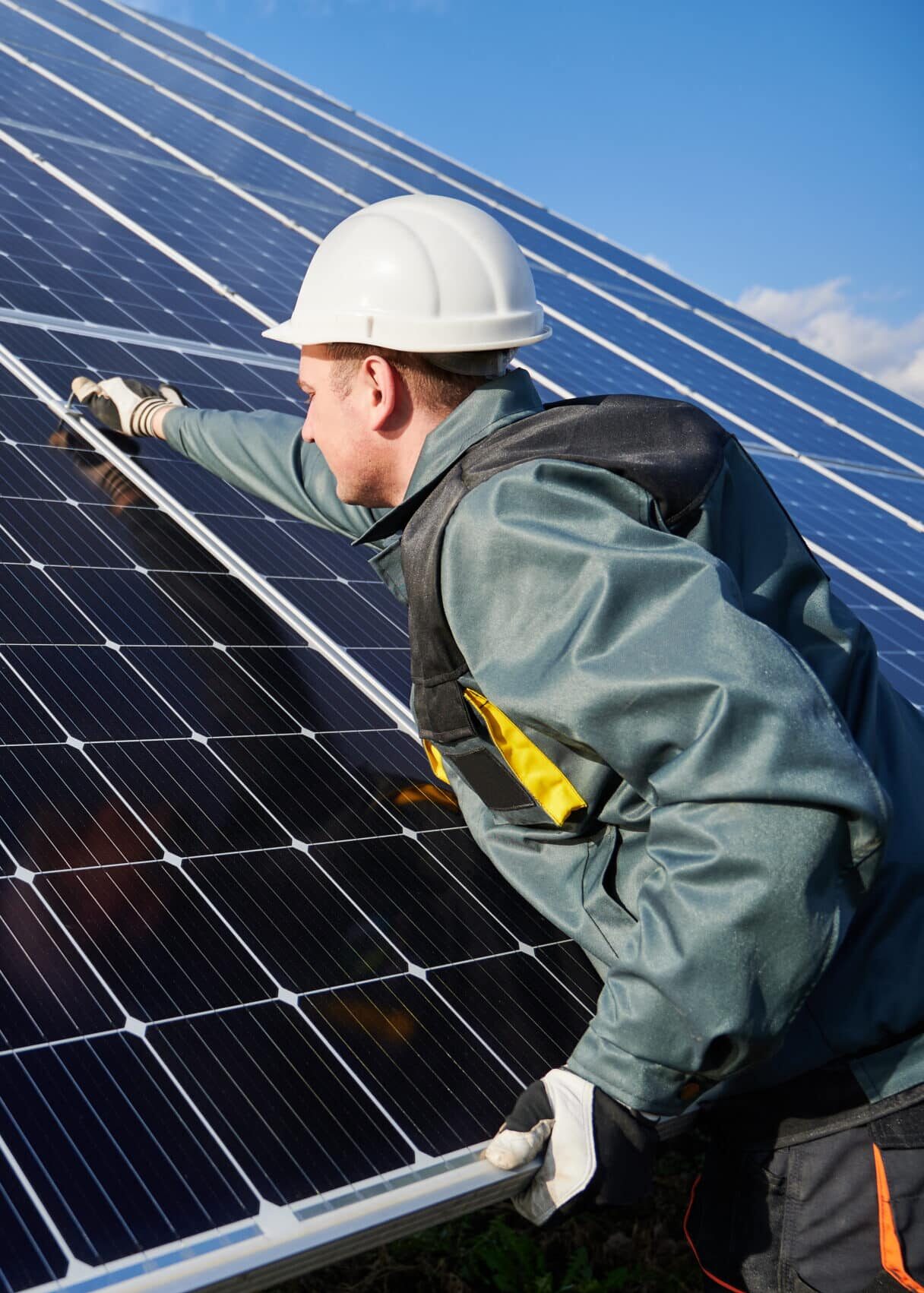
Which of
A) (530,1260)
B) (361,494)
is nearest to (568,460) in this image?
(361,494)

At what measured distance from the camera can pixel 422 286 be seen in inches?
122

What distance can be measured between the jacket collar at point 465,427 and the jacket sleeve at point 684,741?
0.38 m

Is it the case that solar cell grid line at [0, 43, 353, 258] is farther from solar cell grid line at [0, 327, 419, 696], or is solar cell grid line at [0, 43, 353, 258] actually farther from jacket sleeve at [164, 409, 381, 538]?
jacket sleeve at [164, 409, 381, 538]

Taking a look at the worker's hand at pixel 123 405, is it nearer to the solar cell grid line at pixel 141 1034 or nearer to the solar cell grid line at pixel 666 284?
the solar cell grid line at pixel 141 1034

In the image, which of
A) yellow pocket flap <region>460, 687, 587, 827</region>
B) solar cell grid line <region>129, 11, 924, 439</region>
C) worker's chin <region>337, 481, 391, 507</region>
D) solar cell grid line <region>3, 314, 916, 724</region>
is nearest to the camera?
yellow pocket flap <region>460, 687, 587, 827</region>

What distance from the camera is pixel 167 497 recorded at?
197 inches

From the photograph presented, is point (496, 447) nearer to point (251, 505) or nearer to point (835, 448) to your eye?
point (251, 505)

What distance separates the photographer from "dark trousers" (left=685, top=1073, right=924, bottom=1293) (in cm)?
303

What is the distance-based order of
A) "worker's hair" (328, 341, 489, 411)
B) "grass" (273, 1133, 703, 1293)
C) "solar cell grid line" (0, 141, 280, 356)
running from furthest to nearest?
"solar cell grid line" (0, 141, 280, 356) < "grass" (273, 1133, 703, 1293) < "worker's hair" (328, 341, 489, 411)

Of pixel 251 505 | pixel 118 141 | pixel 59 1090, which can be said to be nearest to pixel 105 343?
pixel 251 505

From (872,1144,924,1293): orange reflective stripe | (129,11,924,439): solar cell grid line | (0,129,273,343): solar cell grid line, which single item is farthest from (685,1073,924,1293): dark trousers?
(129,11,924,439): solar cell grid line

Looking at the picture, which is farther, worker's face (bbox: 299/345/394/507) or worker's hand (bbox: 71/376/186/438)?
worker's hand (bbox: 71/376/186/438)

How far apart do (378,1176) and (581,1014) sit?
871 mm

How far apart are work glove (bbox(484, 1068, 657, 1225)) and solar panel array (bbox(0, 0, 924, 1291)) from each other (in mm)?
89
